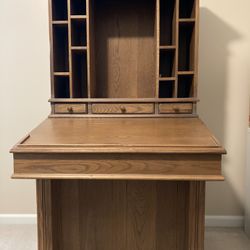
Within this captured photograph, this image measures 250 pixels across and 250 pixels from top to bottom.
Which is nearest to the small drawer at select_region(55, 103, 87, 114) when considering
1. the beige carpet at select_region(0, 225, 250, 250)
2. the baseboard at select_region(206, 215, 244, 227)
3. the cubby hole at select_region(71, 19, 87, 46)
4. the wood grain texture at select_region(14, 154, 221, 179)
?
the cubby hole at select_region(71, 19, 87, 46)

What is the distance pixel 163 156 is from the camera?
3.93 feet

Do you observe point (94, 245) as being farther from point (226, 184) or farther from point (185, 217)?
point (226, 184)

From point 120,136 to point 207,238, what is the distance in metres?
1.27

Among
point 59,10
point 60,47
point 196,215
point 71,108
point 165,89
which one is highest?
point 59,10

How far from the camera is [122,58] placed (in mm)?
1997

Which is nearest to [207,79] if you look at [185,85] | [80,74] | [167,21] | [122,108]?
[185,85]

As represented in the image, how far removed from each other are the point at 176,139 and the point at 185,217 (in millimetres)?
592

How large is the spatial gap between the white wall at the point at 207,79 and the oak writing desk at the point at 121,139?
303 mm

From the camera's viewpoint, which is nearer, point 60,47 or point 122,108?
point 122,108

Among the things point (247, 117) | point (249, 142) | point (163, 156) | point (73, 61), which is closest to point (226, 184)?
point (249, 142)

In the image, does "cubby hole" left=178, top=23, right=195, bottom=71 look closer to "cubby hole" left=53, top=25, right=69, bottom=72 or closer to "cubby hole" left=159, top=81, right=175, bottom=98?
"cubby hole" left=159, top=81, right=175, bottom=98

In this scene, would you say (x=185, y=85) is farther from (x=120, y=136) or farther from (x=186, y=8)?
(x=120, y=136)

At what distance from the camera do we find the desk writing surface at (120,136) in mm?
1203

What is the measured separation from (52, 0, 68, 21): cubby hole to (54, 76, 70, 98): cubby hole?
0.35m
